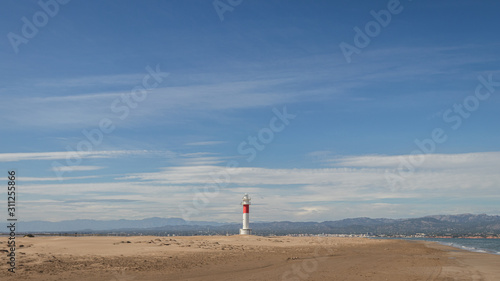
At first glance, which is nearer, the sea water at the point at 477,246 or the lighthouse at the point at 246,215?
the sea water at the point at 477,246

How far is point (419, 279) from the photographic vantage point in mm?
24578

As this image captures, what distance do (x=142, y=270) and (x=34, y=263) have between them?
6262 millimetres

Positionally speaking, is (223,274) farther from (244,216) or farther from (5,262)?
(244,216)

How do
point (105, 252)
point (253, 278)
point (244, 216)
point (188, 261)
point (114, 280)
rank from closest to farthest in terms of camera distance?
1. point (114, 280)
2. point (253, 278)
3. point (188, 261)
4. point (105, 252)
5. point (244, 216)

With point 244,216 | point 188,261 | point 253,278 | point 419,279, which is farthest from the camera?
point 244,216

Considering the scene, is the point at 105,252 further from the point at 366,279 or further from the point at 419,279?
the point at 419,279

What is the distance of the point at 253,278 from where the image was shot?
22.8 metres

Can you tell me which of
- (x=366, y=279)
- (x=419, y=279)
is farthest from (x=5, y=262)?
(x=419, y=279)

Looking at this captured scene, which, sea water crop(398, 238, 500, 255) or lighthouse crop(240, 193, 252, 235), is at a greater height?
lighthouse crop(240, 193, 252, 235)

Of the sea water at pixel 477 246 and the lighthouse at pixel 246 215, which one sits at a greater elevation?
the lighthouse at pixel 246 215

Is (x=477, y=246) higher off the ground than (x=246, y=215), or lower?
lower

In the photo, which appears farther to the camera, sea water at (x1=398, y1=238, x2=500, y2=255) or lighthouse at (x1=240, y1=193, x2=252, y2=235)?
lighthouse at (x1=240, y1=193, x2=252, y2=235)

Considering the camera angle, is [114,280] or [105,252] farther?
[105,252]

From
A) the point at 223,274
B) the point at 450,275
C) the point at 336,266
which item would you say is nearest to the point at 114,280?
the point at 223,274
